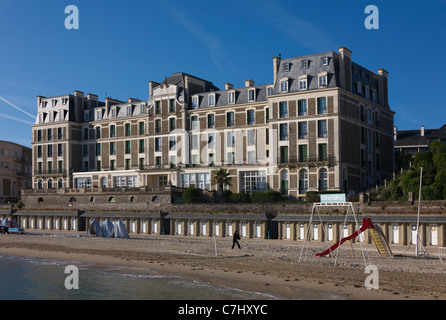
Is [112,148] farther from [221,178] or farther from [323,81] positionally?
[323,81]

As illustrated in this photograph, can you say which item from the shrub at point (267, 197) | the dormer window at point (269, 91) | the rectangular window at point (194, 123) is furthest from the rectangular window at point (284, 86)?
the rectangular window at point (194, 123)

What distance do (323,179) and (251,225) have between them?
1116cm

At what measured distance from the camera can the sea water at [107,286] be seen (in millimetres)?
24406

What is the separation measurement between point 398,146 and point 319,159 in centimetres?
4238

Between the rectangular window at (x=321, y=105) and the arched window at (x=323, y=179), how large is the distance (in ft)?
21.0

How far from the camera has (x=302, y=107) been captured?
60.3 meters

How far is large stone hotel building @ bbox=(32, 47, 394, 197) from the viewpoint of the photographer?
5916 cm

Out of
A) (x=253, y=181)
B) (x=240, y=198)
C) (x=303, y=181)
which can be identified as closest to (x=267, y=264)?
(x=240, y=198)

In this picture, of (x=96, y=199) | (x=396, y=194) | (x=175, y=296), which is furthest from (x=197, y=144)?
(x=175, y=296)

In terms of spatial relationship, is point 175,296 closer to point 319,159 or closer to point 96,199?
point 319,159

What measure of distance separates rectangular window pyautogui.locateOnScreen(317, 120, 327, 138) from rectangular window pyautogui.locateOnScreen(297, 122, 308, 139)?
1.59 metres

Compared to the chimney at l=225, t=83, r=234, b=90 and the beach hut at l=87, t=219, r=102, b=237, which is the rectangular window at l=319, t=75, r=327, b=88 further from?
the beach hut at l=87, t=219, r=102, b=237

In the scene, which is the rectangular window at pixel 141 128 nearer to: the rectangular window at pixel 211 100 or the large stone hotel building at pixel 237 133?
the large stone hotel building at pixel 237 133

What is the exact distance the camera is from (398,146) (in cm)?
9569
